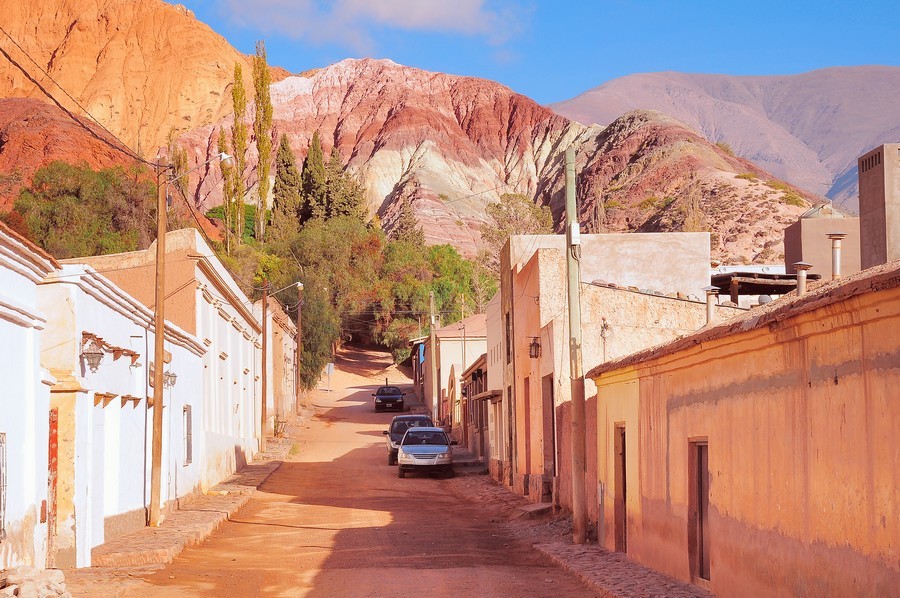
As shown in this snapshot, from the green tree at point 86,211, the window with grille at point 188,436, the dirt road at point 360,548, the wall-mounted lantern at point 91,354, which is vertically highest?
the green tree at point 86,211

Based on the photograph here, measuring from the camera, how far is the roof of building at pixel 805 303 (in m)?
7.78

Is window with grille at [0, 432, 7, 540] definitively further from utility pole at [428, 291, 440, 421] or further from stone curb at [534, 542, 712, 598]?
utility pole at [428, 291, 440, 421]

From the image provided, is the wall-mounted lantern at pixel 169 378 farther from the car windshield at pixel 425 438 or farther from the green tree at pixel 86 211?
the green tree at pixel 86 211

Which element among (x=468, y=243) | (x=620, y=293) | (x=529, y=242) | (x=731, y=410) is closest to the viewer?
(x=731, y=410)

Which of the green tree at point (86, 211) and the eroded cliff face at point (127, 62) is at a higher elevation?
the eroded cliff face at point (127, 62)

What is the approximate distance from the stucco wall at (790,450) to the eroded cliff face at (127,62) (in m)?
176

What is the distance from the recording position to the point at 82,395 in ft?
51.5

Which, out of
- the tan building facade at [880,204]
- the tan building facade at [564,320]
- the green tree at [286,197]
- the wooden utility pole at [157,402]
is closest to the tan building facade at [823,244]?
the tan building facade at [564,320]

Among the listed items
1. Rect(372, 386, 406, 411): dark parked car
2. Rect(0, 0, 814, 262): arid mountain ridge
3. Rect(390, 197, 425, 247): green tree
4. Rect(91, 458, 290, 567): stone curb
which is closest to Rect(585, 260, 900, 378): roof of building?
Rect(91, 458, 290, 567): stone curb

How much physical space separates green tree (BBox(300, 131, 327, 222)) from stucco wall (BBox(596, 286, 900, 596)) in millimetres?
80376

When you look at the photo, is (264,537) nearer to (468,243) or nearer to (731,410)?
(731,410)

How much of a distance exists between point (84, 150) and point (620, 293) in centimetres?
10036

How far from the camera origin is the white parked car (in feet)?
118

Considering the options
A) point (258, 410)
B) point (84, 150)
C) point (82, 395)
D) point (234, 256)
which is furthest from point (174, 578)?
point (84, 150)
